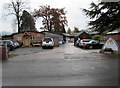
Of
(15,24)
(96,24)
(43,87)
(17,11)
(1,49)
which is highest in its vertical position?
(17,11)

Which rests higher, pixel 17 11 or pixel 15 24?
pixel 17 11

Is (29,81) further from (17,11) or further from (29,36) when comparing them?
(17,11)

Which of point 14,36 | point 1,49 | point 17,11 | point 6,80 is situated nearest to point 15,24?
point 17,11

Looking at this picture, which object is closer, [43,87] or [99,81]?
[43,87]

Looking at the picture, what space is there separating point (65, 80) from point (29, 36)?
1222 inches

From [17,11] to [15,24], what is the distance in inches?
165

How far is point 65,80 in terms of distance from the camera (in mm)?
5938

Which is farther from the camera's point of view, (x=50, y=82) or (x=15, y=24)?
(x=15, y=24)

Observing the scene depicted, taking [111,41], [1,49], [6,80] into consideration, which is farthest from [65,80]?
[111,41]

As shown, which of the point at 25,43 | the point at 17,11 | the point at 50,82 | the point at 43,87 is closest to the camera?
the point at 43,87

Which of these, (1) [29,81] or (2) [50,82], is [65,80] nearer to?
(2) [50,82]

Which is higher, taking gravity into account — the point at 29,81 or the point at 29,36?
the point at 29,36

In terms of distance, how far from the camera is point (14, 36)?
36562 millimetres

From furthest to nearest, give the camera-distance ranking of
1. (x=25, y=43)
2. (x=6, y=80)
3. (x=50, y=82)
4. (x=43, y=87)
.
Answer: (x=25, y=43) → (x=6, y=80) → (x=50, y=82) → (x=43, y=87)
